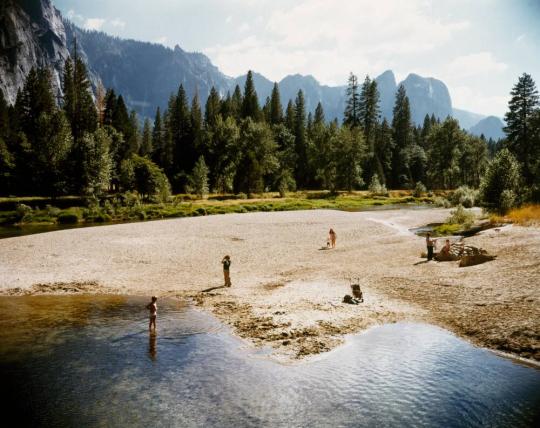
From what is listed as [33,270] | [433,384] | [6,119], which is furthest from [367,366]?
[6,119]

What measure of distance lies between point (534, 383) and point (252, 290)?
45.2ft

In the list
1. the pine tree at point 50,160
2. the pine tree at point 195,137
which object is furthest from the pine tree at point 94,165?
the pine tree at point 195,137

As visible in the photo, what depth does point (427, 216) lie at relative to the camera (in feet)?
185

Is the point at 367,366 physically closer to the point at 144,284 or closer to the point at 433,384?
the point at 433,384

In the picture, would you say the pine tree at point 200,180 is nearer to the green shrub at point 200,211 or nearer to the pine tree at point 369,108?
the green shrub at point 200,211

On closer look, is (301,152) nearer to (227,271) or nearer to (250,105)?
(250,105)

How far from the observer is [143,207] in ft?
206

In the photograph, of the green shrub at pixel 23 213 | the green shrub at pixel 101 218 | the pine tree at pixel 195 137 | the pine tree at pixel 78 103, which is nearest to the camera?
the green shrub at pixel 23 213

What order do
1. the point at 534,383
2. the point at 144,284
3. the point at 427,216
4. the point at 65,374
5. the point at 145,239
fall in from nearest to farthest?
the point at 534,383 < the point at 65,374 < the point at 144,284 < the point at 145,239 < the point at 427,216

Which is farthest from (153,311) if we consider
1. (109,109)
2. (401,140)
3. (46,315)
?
(401,140)

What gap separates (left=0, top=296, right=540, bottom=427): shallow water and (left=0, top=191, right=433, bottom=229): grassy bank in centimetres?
4140

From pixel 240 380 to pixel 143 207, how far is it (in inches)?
2121

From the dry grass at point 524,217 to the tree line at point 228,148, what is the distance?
14.7 ft

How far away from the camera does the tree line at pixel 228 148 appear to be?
69.4m
